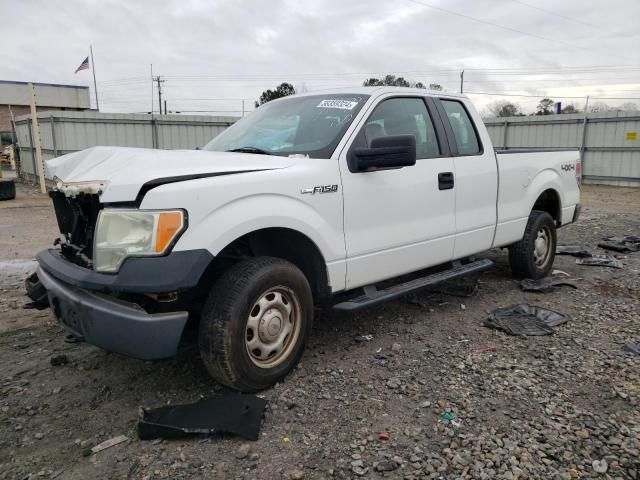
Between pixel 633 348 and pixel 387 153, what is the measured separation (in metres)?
2.40

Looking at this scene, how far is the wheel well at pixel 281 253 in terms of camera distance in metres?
3.40

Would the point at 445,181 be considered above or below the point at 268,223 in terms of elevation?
above

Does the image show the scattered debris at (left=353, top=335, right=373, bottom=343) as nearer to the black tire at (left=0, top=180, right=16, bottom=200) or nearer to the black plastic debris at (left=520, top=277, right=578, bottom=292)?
the black plastic debris at (left=520, top=277, right=578, bottom=292)

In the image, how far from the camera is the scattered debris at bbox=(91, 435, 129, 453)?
2.78 m

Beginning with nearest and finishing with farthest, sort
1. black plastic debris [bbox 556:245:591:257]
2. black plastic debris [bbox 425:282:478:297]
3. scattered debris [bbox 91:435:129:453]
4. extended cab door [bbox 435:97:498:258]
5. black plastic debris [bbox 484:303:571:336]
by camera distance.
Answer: scattered debris [bbox 91:435:129:453], black plastic debris [bbox 484:303:571:336], extended cab door [bbox 435:97:498:258], black plastic debris [bbox 425:282:478:297], black plastic debris [bbox 556:245:591:257]

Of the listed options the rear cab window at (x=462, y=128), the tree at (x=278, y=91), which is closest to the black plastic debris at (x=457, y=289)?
the rear cab window at (x=462, y=128)

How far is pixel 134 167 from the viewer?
304cm

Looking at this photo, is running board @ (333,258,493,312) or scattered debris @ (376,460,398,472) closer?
scattered debris @ (376,460,398,472)

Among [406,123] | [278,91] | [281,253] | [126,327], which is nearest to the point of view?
[126,327]

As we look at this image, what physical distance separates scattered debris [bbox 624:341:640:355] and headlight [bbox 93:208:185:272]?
3373 mm

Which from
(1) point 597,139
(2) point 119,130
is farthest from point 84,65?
(1) point 597,139

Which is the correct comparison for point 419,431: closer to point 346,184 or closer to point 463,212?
point 346,184

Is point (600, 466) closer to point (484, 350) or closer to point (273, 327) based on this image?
point (484, 350)

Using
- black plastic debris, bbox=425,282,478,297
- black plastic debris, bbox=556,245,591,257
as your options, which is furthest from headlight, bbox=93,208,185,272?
black plastic debris, bbox=556,245,591,257
